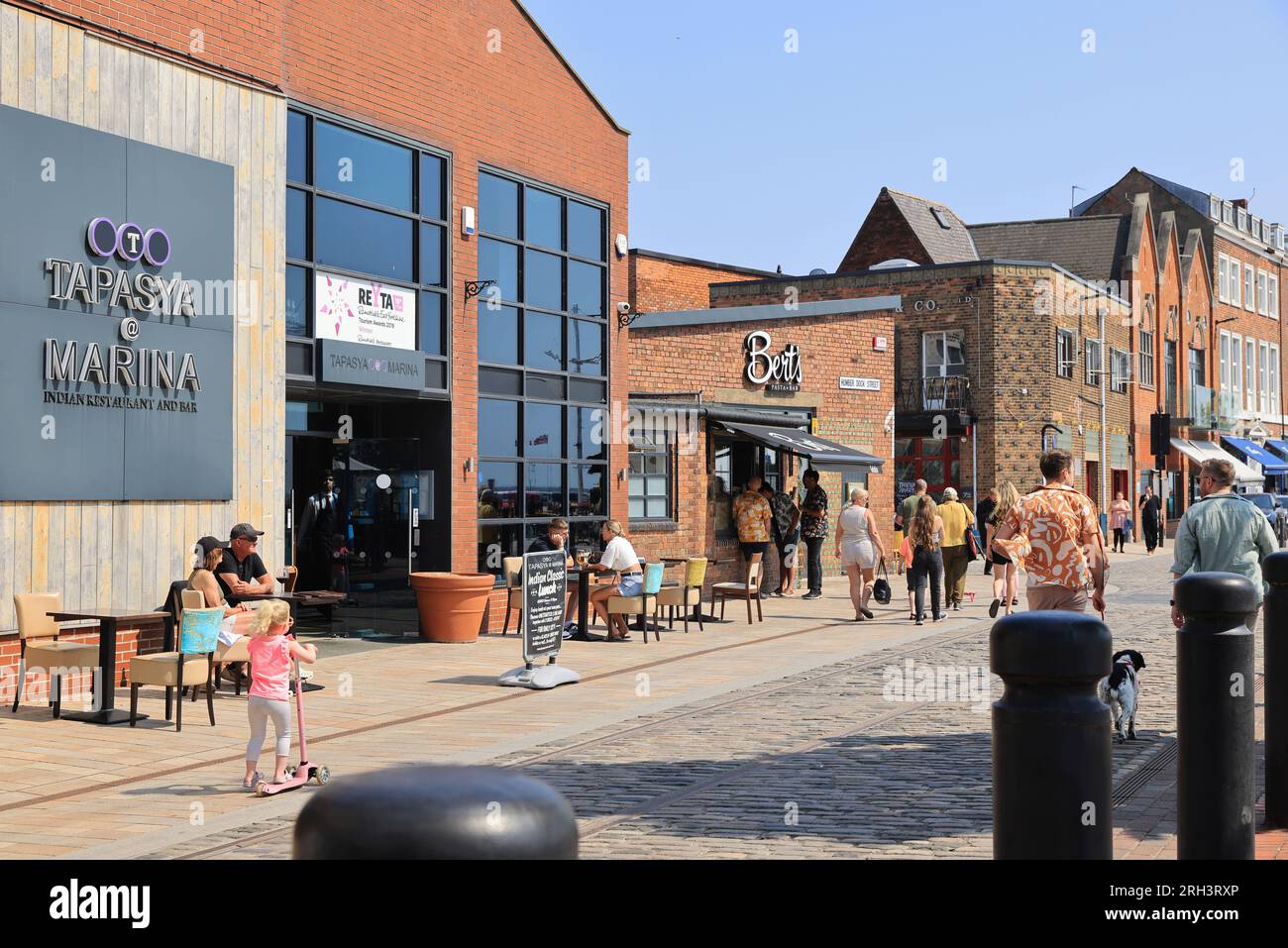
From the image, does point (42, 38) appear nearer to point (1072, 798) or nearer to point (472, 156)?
point (472, 156)

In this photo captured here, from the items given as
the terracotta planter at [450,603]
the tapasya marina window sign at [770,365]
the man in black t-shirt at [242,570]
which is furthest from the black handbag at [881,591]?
the man in black t-shirt at [242,570]

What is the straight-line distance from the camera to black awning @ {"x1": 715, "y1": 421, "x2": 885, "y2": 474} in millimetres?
21750

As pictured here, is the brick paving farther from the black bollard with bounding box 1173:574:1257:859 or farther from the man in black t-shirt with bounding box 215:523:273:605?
the man in black t-shirt with bounding box 215:523:273:605

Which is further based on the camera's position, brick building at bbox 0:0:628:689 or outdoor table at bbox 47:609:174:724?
brick building at bbox 0:0:628:689

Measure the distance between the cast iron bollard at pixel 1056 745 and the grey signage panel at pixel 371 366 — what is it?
11.8 m

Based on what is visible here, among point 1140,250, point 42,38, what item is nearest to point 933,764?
point 42,38

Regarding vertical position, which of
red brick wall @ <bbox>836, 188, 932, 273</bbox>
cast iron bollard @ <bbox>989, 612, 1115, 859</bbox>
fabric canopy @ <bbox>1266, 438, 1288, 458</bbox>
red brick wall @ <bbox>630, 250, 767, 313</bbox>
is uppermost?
red brick wall @ <bbox>836, 188, 932, 273</bbox>

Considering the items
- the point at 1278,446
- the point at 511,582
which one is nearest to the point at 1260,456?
the point at 1278,446

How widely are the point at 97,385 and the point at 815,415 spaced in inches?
642

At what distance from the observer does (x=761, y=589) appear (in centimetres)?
2309

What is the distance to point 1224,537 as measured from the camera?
8.48m

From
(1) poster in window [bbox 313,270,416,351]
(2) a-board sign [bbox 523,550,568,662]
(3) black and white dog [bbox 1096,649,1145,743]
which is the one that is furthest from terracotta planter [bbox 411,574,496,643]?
(3) black and white dog [bbox 1096,649,1145,743]

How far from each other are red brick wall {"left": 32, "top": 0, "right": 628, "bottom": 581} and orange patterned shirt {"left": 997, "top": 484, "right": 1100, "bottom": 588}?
8.78 m

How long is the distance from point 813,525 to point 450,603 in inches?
327
